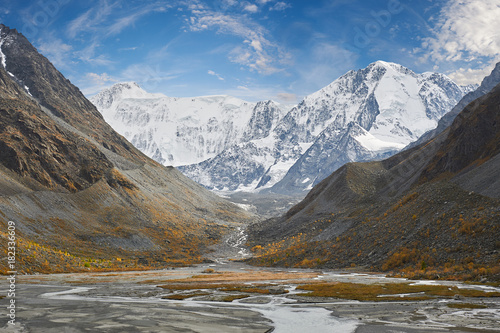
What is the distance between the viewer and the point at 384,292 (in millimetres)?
33719

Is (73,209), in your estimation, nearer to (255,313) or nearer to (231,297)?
(231,297)

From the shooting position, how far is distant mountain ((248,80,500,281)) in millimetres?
48188

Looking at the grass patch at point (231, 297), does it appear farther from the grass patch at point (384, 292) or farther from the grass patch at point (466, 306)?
the grass patch at point (466, 306)

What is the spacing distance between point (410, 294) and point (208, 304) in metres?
17.4

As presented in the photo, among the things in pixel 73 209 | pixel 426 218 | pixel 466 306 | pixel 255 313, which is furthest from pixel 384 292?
pixel 73 209

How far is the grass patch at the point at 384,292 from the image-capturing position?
29984 mm

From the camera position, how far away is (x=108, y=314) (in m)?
25.0

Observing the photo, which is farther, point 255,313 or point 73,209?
point 73,209

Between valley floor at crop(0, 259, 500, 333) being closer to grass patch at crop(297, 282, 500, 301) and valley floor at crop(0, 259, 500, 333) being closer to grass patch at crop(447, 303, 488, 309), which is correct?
grass patch at crop(447, 303, 488, 309)

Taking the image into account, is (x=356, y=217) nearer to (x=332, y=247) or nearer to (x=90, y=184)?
(x=332, y=247)

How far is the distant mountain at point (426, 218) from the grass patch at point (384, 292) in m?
8.59

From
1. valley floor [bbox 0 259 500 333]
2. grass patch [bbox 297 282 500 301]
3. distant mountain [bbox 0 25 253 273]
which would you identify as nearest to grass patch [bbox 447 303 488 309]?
valley floor [bbox 0 259 500 333]

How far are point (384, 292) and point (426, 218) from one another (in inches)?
1390

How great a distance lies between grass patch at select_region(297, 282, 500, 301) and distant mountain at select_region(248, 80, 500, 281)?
859cm
